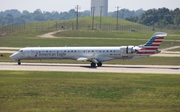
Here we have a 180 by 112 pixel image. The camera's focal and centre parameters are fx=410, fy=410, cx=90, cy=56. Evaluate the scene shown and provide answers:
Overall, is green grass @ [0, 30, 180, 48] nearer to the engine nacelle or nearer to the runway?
the runway

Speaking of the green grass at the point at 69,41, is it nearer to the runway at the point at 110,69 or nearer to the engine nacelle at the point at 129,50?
the runway at the point at 110,69

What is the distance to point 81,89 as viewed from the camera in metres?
35.4

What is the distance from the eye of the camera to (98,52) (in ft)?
182

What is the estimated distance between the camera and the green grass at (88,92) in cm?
3011

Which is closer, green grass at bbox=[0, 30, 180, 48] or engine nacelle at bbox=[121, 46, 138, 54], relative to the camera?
engine nacelle at bbox=[121, 46, 138, 54]

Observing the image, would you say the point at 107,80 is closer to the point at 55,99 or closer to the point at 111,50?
the point at 55,99

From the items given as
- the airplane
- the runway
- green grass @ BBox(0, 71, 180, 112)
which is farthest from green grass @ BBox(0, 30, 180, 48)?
green grass @ BBox(0, 71, 180, 112)

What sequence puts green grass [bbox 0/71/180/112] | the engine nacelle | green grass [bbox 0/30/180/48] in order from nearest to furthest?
green grass [bbox 0/71/180/112] < the engine nacelle < green grass [bbox 0/30/180/48]

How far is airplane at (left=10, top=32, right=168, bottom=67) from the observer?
5394cm

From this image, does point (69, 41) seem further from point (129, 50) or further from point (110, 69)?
point (110, 69)

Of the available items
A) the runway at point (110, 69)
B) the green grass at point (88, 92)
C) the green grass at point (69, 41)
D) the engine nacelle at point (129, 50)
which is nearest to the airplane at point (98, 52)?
the engine nacelle at point (129, 50)

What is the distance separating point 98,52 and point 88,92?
21.3 meters

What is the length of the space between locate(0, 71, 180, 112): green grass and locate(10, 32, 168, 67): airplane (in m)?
11.0

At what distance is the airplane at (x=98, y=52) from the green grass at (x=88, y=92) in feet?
36.2
